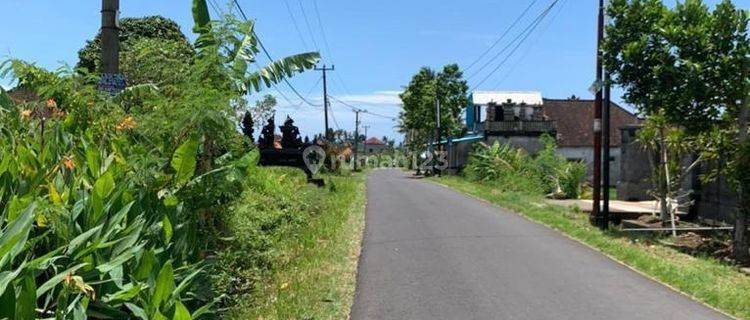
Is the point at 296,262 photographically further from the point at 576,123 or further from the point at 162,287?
the point at 576,123

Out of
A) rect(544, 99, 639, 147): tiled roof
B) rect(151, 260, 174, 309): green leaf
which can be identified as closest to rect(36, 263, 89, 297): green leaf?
rect(151, 260, 174, 309): green leaf

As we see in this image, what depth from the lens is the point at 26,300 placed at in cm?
346

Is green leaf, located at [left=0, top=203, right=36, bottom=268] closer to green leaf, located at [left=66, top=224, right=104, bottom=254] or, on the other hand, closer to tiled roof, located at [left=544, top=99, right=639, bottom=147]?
green leaf, located at [left=66, top=224, right=104, bottom=254]

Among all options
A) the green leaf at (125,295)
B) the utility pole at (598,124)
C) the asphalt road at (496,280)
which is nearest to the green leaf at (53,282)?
the green leaf at (125,295)

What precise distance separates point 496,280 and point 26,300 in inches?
236

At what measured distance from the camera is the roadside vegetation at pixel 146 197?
412 centimetres

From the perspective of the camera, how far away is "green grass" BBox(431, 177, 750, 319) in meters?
7.79

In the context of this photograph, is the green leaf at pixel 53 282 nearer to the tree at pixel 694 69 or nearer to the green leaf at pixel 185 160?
the green leaf at pixel 185 160

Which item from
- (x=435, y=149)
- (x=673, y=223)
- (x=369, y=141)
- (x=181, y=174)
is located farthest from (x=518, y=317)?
(x=369, y=141)

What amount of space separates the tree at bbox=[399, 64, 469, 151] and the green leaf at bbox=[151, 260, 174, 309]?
1840 inches

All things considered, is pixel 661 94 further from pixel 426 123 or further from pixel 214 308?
pixel 426 123

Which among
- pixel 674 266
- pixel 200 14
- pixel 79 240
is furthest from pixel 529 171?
pixel 79 240

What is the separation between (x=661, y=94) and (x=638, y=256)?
3.15 metres

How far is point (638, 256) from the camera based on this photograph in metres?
10.4
